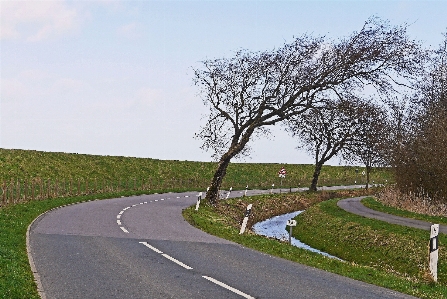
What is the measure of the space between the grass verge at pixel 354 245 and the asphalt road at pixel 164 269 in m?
0.87

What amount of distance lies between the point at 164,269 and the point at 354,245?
1412 cm

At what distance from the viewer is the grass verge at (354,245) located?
13250 millimetres

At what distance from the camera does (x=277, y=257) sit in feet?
50.7

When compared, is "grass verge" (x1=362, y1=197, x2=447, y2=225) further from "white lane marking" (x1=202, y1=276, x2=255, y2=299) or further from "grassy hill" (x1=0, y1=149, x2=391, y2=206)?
"grassy hill" (x1=0, y1=149, x2=391, y2=206)

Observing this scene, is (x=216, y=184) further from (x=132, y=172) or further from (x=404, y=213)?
(x=132, y=172)

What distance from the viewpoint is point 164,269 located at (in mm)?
12641

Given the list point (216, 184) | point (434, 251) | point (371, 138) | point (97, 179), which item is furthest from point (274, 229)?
point (97, 179)

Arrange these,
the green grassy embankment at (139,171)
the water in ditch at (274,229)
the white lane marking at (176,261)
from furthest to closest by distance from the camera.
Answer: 1. the green grassy embankment at (139,171)
2. the water in ditch at (274,229)
3. the white lane marking at (176,261)

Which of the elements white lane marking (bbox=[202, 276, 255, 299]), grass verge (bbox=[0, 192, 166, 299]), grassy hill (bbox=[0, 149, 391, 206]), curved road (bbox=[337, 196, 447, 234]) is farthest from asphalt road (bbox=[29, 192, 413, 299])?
grassy hill (bbox=[0, 149, 391, 206])

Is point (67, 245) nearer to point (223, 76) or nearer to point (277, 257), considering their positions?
point (277, 257)

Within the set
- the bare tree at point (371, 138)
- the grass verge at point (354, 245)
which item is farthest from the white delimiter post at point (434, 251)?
the bare tree at point (371, 138)

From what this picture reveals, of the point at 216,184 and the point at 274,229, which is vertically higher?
the point at 216,184

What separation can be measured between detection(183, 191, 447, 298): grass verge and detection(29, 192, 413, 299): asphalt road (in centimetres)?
87

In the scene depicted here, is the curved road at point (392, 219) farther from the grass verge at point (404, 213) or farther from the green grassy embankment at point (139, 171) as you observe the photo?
the green grassy embankment at point (139, 171)
